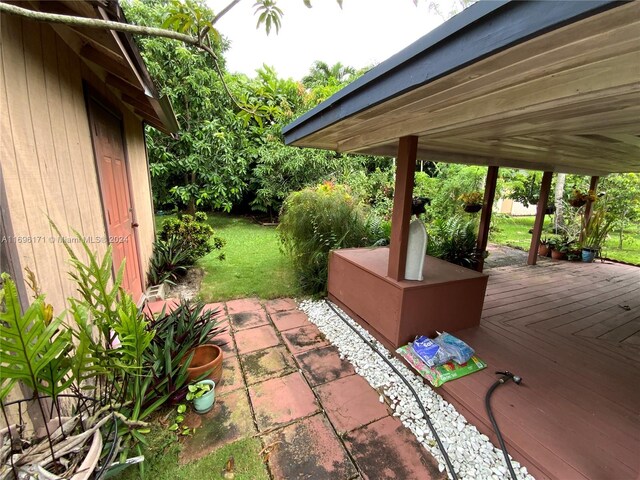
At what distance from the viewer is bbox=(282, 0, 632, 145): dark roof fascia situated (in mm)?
731

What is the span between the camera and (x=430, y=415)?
1.88 meters

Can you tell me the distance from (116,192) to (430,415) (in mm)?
3496

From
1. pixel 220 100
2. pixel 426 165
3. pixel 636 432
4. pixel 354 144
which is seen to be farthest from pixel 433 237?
pixel 426 165

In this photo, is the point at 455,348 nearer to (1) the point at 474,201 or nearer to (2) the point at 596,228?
(1) the point at 474,201

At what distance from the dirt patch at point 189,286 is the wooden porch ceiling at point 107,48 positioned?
2234 millimetres

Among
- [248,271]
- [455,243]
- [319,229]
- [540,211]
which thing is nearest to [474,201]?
[455,243]

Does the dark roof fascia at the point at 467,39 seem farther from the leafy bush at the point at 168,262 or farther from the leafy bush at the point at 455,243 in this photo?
the leafy bush at the point at 168,262

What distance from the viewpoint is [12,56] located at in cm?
127

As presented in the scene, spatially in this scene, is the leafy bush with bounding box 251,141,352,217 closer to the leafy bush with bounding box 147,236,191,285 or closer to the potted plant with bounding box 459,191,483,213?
the leafy bush with bounding box 147,236,191,285

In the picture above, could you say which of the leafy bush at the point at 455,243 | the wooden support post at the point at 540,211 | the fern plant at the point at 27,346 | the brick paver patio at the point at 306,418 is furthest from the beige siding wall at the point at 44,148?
the wooden support post at the point at 540,211

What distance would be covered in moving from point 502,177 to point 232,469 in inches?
381

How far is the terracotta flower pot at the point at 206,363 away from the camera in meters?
1.97

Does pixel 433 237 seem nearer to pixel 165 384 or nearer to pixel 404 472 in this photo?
pixel 404 472

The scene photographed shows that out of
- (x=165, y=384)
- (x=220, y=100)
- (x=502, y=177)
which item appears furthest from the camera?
(x=502, y=177)
